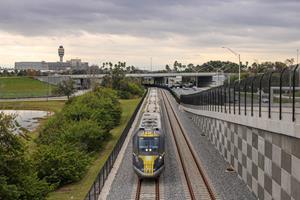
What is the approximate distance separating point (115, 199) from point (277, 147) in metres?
9.45

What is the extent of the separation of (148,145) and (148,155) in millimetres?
654

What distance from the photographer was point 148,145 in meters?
29.6

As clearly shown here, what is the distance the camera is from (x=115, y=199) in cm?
2555

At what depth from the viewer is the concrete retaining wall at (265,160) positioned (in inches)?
720

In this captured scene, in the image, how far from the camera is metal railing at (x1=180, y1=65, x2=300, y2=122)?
762 inches

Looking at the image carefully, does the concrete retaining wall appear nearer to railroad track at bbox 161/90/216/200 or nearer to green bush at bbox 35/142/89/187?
railroad track at bbox 161/90/216/200

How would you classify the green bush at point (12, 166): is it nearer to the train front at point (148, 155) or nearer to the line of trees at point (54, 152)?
the line of trees at point (54, 152)

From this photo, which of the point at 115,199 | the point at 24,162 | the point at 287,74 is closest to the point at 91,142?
the point at 115,199

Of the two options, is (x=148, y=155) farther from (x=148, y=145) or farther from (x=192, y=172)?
(x=192, y=172)

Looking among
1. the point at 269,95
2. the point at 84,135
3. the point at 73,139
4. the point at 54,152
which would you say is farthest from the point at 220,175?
the point at 84,135

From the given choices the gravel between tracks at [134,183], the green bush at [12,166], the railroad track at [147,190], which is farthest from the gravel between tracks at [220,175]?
the green bush at [12,166]

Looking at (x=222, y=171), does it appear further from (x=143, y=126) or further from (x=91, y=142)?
(x=91, y=142)

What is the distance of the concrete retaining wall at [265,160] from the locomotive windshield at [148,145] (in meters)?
5.23

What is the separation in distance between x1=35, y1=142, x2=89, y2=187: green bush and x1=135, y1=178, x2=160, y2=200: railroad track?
4.48m
